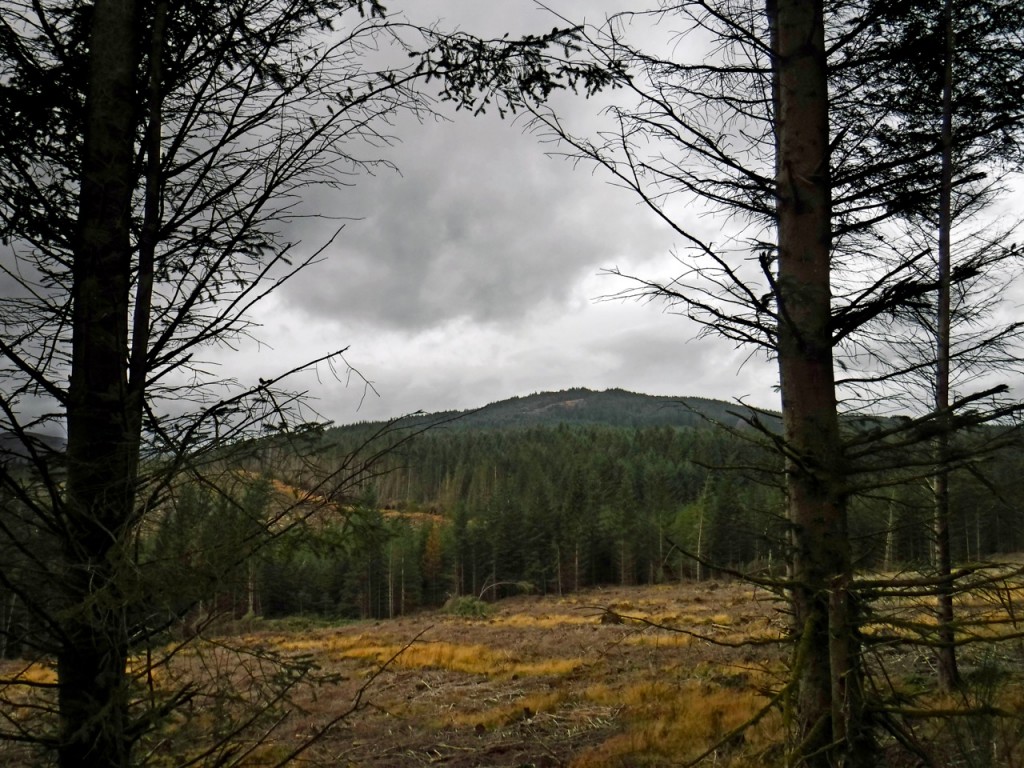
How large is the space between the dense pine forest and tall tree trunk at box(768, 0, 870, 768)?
0.18m

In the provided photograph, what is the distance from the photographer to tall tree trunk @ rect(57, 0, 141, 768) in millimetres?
2068

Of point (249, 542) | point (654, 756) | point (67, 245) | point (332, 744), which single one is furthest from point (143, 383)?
point (332, 744)

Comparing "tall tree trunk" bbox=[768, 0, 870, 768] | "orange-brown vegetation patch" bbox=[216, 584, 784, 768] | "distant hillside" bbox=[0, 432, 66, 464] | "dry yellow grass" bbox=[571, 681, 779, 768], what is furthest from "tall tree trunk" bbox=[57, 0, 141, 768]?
"dry yellow grass" bbox=[571, 681, 779, 768]

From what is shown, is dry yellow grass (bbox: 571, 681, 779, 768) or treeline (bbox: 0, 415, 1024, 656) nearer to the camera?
treeline (bbox: 0, 415, 1024, 656)

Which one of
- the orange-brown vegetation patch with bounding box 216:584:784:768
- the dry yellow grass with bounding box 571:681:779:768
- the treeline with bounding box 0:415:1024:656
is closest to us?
the treeline with bounding box 0:415:1024:656

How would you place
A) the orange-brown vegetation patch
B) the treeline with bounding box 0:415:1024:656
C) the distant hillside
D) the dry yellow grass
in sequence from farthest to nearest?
1. the orange-brown vegetation patch
2. the dry yellow grass
3. the treeline with bounding box 0:415:1024:656
4. the distant hillside

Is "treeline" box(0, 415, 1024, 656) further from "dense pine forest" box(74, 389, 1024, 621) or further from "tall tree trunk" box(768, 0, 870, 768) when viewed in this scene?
"tall tree trunk" box(768, 0, 870, 768)

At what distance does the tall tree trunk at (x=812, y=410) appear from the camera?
Answer: 231 cm

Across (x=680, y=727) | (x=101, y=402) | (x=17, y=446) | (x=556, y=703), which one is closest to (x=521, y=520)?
(x=556, y=703)

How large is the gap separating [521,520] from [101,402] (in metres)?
58.2

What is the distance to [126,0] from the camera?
8.38 ft

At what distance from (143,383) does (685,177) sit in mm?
2903

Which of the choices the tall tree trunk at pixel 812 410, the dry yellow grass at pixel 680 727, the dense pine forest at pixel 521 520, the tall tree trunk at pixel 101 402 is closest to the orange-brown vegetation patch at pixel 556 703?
the dry yellow grass at pixel 680 727

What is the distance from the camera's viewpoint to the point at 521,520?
59.1 meters
